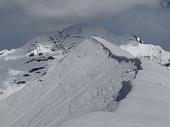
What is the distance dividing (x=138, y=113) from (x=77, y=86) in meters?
69.5

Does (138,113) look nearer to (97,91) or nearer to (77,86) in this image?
(97,91)

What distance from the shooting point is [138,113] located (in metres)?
34.7

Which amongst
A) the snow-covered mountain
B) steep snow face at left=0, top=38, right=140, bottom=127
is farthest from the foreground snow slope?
steep snow face at left=0, top=38, right=140, bottom=127

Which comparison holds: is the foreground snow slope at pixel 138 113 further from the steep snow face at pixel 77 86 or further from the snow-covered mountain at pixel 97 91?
the steep snow face at pixel 77 86

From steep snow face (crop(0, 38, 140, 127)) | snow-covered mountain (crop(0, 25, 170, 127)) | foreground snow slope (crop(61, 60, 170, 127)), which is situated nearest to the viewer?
foreground snow slope (crop(61, 60, 170, 127))

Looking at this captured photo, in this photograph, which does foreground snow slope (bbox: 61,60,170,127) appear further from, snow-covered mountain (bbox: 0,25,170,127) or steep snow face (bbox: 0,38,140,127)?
steep snow face (bbox: 0,38,140,127)

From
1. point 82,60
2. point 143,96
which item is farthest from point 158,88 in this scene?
point 82,60

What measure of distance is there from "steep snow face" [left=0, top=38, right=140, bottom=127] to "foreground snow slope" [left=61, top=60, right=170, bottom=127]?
81.4 ft

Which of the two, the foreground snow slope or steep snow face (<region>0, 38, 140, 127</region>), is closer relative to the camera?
the foreground snow slope

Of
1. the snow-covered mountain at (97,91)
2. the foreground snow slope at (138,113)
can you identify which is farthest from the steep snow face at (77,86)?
the foreground snow slope at (138,113)

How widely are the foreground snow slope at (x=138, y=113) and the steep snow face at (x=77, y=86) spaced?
2482 centimetres

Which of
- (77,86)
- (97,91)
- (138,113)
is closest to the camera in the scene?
(138,113)

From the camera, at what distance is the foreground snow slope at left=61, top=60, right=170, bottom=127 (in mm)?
27302

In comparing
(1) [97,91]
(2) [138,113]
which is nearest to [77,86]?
(1) [97,91]
